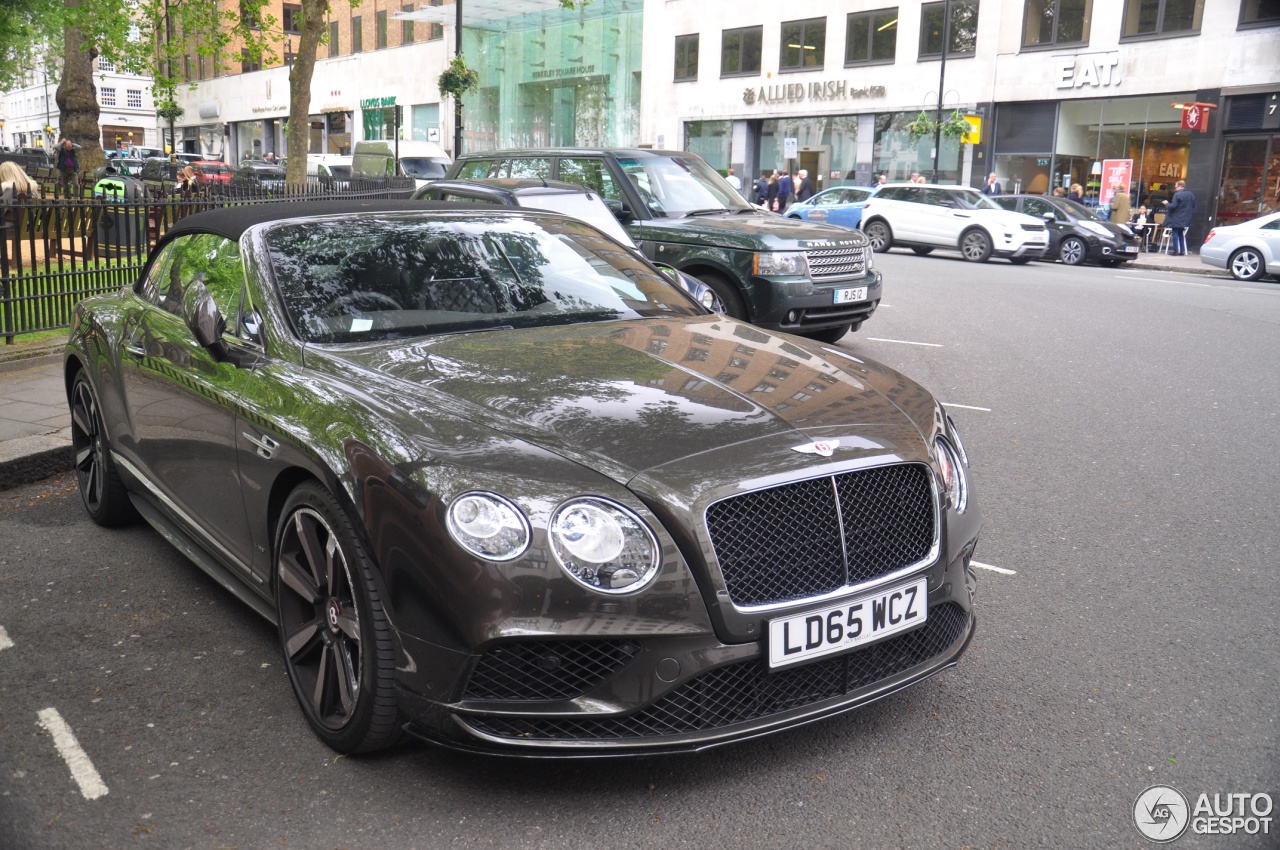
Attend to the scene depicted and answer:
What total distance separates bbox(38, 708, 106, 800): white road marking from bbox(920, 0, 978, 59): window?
119 feet

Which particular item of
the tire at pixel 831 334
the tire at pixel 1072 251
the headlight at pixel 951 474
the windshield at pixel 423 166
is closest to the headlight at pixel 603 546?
the headlight at pixel 951 474

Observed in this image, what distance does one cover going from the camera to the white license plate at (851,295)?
32.0 ft

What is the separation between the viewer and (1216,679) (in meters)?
3.78

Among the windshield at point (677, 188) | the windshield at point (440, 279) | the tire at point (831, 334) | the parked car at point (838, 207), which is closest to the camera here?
the windshield at point (440, 279)

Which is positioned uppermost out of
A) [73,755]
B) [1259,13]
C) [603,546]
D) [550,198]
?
[1259,13]

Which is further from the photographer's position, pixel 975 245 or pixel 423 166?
pixel 423 166

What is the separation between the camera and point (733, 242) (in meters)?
9.66

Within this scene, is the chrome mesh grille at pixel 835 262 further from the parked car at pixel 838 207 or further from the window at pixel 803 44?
the window at pixel 803 44

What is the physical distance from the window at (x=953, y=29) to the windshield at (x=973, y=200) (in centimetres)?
1247

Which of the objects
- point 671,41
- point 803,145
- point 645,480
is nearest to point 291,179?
point 645,480

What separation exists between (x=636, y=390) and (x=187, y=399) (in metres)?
1.80

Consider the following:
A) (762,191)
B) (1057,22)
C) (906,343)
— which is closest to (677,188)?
(906,343)

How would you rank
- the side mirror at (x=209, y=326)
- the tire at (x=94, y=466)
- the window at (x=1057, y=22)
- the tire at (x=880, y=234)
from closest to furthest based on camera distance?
the side mirror at (x=209, y=326), the tire at (x=94, y=466), the tire at (x=880, y=234), the window at (x=1057, y=22)

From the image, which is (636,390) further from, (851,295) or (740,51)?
(740,51)
